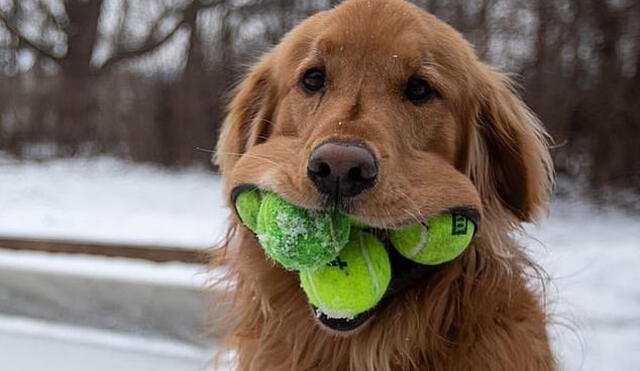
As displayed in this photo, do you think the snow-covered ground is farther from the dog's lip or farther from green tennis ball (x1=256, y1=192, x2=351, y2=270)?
green tennis ball (x1=256, y1=192, x2=351, y2=270)

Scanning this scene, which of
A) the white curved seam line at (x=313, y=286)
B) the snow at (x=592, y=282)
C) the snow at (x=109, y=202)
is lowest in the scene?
the snow at (x=109, y=202)

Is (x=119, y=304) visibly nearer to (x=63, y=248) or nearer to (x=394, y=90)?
(x=63, y=248)

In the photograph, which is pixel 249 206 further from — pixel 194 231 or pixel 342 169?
pixel 194 231

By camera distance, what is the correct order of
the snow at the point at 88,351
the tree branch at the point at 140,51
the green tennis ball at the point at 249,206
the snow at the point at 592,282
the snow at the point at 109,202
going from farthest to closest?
the tree branch at the point at 140,51
the snow at the point at 109,202
the snow at the point at 88,351
the snow at the point at 592,282
the green tennis ball at the point at 249,206

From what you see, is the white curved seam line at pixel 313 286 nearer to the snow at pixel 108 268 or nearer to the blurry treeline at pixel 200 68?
the snow at pixel 108 268

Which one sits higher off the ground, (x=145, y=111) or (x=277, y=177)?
(x=277, y=177)

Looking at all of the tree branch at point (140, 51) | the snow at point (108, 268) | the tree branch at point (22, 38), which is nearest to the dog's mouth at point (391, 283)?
the snow at point (108, 268)

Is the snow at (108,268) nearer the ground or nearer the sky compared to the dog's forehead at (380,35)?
nearer the ground

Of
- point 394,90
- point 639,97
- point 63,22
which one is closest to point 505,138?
point 394,90

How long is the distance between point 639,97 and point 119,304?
4.99 m

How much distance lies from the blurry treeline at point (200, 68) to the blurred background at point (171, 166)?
0.07 feet

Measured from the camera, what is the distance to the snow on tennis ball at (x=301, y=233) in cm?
180

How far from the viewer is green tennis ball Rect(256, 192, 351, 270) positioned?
1.80m

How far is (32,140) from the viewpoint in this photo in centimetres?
1208
